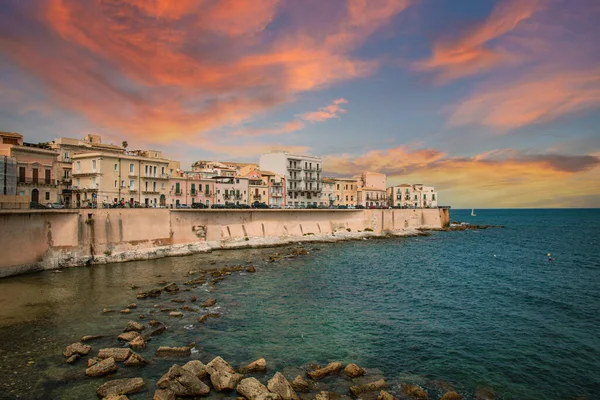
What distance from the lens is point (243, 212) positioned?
59188 mm

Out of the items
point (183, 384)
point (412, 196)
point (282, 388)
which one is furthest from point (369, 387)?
point (412, 196)

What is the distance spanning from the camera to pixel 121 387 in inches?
564

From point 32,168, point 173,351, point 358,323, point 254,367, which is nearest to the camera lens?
point 254,367

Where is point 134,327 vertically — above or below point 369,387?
above

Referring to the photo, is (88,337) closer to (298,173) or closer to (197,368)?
(197,368)

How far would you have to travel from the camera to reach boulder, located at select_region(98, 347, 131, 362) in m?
16.9

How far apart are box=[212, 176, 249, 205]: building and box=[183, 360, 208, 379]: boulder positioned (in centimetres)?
5420

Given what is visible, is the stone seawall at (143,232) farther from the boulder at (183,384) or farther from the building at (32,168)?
the boulder at (183,384)

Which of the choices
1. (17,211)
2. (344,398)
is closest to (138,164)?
(17,211)

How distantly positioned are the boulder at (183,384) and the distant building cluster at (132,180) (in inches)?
1234

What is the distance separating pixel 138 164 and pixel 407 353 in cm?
4961

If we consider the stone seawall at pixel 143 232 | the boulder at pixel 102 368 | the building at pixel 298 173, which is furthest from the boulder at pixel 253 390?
the building at pixel 298 173

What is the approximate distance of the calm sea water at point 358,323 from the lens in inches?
637

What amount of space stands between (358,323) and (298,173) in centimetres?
6538
